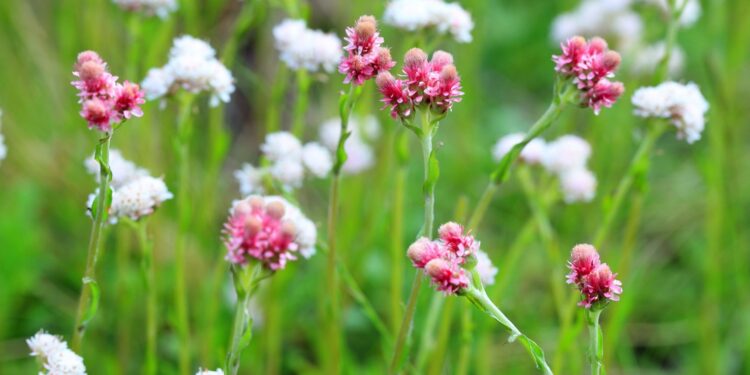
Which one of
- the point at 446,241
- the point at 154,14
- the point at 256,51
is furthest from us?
the point at 256,51

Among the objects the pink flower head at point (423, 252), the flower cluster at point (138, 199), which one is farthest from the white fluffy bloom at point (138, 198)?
the pink flower head at point (423, 252)

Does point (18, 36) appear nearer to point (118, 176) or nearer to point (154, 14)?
point (154, 14)

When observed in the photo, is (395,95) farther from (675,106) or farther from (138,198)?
(675,106)

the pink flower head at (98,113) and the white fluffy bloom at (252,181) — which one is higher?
the white fluffy bloom at (252,181)

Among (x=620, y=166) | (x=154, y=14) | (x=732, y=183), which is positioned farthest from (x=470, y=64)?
(x=154, y=14)

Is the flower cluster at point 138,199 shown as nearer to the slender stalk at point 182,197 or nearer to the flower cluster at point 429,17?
the slender stalk at point 182,197
